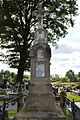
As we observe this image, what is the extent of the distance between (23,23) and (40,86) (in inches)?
802

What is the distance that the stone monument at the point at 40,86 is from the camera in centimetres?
1572

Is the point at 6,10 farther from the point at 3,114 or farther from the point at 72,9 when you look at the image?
the point at 3,114

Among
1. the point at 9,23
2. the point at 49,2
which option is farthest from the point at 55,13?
the point at 9,23

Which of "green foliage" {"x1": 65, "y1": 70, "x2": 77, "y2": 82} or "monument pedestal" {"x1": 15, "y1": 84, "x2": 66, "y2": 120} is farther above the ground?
"green foliage" {"x1": 65, "y1": 70, "x2": 77, "y2": 82}

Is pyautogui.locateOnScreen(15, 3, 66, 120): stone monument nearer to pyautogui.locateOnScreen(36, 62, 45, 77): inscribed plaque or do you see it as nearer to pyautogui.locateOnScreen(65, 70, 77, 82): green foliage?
pyautogui.locateOnScreen(36, 62, 45, 77): inscribed plaque

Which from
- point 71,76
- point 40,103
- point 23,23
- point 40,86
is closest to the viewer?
point 40,103

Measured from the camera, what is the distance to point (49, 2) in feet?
117

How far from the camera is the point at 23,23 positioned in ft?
118

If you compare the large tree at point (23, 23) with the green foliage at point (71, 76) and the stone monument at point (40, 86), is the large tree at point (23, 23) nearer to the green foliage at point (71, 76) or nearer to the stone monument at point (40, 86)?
the stone monument at point (40, 86)

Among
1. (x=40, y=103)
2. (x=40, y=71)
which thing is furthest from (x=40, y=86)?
(x=40, y=103)

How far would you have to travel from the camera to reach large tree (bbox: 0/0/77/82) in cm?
3469

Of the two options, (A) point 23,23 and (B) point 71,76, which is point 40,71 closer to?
(A) point 23,23

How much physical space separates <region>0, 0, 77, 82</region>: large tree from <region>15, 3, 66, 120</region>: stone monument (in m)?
17.2

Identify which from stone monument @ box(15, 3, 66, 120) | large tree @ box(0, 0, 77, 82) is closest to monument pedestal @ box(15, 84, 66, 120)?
stone monument @ box(15, 3, 66, 120)
